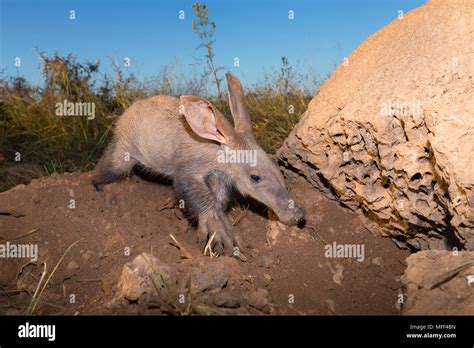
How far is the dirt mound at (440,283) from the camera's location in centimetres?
338

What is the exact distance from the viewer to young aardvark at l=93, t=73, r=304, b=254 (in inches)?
205

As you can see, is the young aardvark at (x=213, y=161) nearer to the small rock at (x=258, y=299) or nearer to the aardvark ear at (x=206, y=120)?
the aardvark ear at (x=206, y=120)

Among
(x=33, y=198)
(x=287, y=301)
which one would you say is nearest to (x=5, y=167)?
(x=33, y=198)

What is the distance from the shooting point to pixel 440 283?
11.7 ft

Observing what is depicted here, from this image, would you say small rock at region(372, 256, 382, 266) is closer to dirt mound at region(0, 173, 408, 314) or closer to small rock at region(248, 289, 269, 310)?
dirt mound at region(0, 173, 408, 314)

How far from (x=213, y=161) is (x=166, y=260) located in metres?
1.37

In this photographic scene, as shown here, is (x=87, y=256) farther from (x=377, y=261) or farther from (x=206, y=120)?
(x=377, y=261)

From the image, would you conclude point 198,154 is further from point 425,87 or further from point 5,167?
point 5,167

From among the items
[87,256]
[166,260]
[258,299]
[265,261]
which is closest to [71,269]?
[87,256]

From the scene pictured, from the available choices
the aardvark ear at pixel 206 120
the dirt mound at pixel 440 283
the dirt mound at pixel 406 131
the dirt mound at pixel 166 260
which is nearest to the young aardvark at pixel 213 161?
the aardvark ear at pixel 206 120

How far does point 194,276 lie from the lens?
3.90 metres

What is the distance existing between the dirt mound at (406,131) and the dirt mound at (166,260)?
411 millimetres
